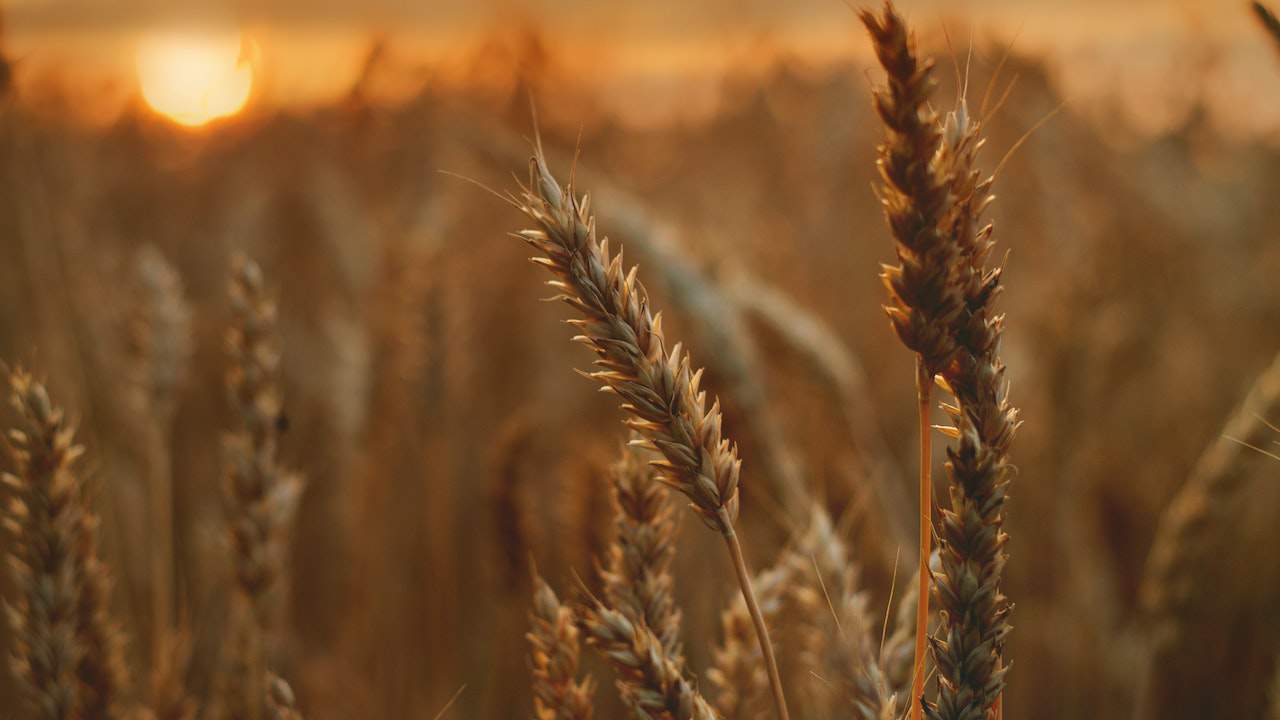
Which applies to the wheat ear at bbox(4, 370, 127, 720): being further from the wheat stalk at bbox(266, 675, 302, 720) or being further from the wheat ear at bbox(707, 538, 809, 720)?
the wheat ear at bbox(707, 538, 809, 720)

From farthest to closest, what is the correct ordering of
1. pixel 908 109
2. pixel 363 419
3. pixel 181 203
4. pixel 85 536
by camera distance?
pixel 181 203 → pixel 363 419 → pixel 85 536 → pixel 908 109

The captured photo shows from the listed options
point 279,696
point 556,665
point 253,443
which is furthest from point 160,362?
point 556,665

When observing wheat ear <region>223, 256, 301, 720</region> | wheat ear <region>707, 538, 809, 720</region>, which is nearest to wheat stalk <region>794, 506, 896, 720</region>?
wheat ear <region>707, 538, 809, 720</region>

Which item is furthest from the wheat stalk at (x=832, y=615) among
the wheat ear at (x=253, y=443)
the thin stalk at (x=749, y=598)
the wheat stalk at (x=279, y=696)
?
the wheat ear at (x=253, y=443)

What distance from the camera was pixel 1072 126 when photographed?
3.69 metres

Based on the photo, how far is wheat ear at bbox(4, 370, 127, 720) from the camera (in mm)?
742

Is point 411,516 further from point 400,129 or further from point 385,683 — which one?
point 400,129

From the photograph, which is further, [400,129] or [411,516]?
[400,129]

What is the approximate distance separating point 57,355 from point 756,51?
3725 millimetres

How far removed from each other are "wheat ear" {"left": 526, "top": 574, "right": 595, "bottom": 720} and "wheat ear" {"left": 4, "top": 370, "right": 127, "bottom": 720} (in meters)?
0.43

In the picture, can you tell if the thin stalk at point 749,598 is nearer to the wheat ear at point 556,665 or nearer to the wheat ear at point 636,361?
the wheat ear at point 636,361

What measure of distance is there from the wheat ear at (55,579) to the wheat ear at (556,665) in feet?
1.41

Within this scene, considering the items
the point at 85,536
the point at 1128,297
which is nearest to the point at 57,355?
the point at 85,536

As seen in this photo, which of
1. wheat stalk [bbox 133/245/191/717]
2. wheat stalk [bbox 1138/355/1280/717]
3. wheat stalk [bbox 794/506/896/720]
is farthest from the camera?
wheat stalk [bbox 133/245/191/717]
